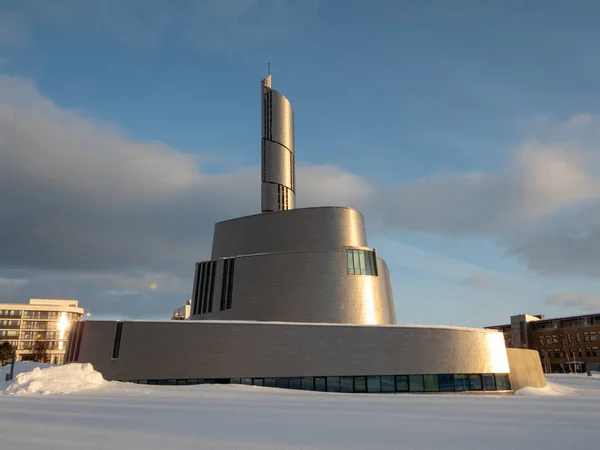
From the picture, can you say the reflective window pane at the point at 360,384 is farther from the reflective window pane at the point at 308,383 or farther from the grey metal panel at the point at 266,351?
the reflective window pane at the point at 308,383

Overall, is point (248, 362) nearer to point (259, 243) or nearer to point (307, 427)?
point (259, 243)

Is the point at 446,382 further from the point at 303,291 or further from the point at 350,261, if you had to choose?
the point at 303,291

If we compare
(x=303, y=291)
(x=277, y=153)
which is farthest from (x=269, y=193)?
(x=303, y=291)

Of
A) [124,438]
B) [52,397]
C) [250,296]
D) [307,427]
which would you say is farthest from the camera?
[250,296]

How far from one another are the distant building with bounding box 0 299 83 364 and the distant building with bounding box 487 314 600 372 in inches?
4651

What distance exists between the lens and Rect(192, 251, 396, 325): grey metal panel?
125ft

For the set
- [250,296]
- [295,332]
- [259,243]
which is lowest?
[295,332]

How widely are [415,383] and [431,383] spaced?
1.31 m

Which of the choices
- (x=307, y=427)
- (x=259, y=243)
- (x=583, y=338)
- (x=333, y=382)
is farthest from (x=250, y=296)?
(x=583, y=338)

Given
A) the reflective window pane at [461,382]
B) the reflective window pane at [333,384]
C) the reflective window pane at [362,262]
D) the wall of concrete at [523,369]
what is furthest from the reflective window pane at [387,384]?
the wall of concrete at [523,369]

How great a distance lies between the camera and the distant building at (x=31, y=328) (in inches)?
4441

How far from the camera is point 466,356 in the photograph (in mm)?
35344

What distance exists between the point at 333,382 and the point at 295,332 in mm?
4352

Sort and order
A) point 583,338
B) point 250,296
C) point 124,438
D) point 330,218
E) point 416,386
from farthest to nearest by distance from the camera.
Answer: point 583,338 < point 330,218 < point 250,296 < point 416,386 < point 124,438
